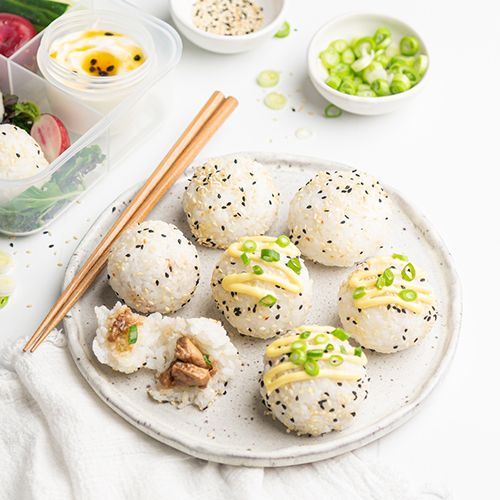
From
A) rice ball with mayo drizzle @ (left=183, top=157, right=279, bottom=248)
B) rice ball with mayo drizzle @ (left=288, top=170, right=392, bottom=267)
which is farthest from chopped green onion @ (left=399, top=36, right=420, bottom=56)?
rice ball with mayo drizzle @ (left=183, top=157, right=279, bottom=248)

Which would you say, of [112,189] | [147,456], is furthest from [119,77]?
[147,456]

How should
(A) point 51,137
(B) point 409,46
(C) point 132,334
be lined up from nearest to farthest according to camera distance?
1. (C) point 132,334
2. (A) point 51,137
3. (B) point 409,46

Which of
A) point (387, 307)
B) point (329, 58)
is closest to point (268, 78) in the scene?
point (329, 58)

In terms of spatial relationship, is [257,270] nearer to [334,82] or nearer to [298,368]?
[298,368]

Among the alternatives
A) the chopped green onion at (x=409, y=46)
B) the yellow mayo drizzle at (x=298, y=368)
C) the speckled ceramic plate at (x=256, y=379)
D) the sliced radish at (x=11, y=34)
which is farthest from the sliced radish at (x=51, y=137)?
the chopped green onion at (x=409, y=46)

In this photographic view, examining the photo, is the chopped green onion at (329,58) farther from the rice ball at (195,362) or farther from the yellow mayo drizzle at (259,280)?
the rice ball at (195,362)

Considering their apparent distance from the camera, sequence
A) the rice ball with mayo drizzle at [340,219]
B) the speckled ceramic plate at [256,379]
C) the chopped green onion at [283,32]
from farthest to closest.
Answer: the chopped green onion at [283,32]
the rice ball with mayo drizzle at [340,219]
the speckled ceramic plate at [256,379]
